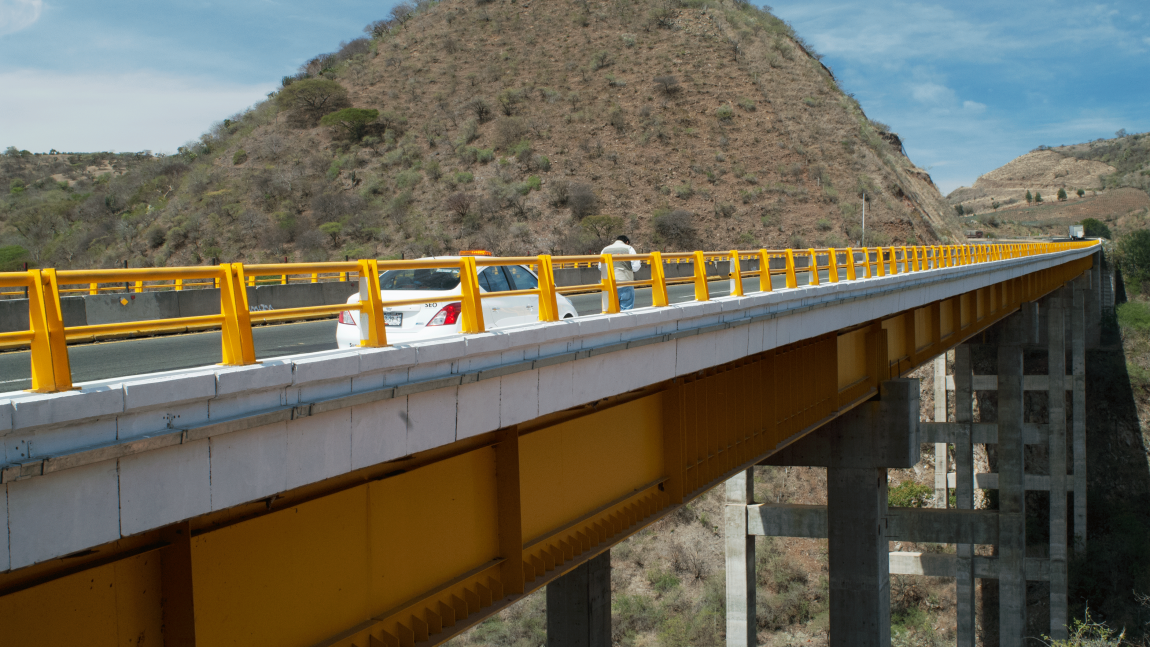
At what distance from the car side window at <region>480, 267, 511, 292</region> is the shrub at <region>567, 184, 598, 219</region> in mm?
44330

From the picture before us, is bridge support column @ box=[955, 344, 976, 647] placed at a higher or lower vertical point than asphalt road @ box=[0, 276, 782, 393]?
lower

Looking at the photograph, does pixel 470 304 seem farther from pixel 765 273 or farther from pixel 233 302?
pixel 765 273

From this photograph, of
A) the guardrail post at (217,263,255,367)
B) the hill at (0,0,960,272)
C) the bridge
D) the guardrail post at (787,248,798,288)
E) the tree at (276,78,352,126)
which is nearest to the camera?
the bridge

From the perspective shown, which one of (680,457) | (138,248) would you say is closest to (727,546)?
(680,457)

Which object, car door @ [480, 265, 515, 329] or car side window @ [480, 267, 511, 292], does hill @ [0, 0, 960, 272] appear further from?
car door @ [480, 265, 515, 329]

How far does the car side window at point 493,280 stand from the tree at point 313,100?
6506 centimetres

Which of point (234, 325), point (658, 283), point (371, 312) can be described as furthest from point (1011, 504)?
point (234, 325)

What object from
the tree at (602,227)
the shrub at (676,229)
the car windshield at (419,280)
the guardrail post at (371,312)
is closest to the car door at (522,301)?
the car windshield at (419,280)

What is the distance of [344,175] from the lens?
62.7 metres

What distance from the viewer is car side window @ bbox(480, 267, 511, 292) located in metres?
9.56

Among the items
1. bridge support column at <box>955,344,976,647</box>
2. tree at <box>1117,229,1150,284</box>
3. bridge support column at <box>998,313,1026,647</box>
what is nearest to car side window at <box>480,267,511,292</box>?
bridge support column at <box>998,313,1026,647</box>

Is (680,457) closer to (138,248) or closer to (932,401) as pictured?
(932,401)

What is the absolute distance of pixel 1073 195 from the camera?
155 meters

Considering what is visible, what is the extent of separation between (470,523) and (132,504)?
3083 mm
